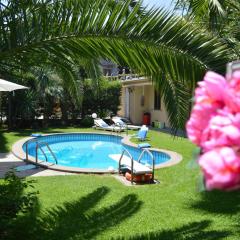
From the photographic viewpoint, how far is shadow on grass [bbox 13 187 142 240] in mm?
6121

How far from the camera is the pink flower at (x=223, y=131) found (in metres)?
1.11

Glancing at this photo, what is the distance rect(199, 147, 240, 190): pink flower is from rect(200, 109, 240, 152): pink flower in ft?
0.08

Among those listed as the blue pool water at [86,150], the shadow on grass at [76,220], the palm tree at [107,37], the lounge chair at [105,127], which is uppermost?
the palm tree at [107,37]

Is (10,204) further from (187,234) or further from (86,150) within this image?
(86,150)

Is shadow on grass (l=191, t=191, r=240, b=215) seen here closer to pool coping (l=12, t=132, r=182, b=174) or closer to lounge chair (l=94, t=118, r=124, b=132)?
pool coping (l=12, t=132, r=182, b=174)

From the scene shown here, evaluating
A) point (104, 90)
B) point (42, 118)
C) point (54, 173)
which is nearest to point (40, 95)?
point (42, 118)

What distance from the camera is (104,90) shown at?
28.1 meters

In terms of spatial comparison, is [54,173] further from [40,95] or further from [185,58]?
[40,95]

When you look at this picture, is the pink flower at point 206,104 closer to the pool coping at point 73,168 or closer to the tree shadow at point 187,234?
the tree shadow at point 187,234

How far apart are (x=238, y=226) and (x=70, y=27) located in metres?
4.29

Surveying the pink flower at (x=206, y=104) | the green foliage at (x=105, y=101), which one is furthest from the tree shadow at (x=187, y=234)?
the green foliage at (x=105, y=101)

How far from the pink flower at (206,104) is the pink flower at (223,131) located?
1.7 inches

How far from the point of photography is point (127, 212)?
25.3 feet

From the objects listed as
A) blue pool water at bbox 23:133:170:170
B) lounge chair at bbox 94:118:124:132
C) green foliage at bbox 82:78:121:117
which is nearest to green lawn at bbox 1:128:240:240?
blue pool water at bbox 23:133:170:170
